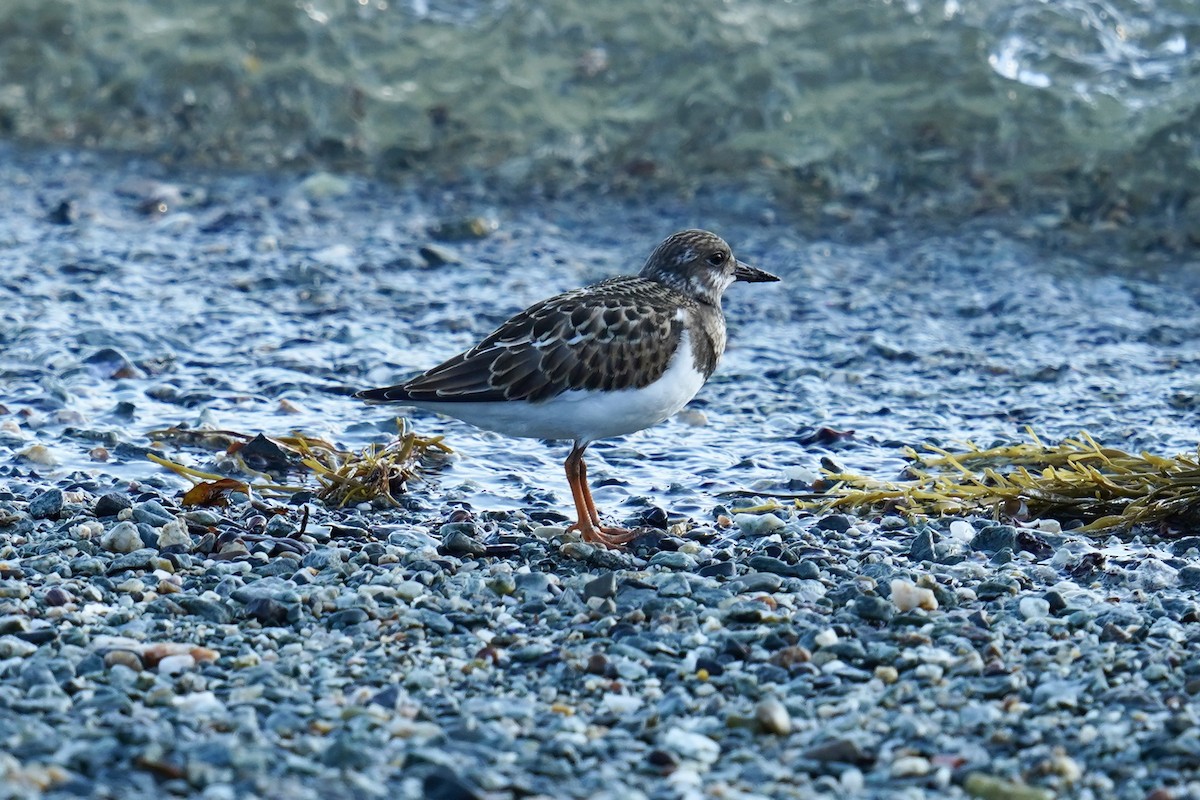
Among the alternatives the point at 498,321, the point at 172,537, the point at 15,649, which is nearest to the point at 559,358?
the point at 172,537

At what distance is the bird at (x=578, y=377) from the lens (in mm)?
5223

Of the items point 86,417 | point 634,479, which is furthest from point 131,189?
point 634,479

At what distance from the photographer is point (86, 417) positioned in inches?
257

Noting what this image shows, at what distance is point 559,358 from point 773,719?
6.00 ft

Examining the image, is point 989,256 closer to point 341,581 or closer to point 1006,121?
point 1006,121

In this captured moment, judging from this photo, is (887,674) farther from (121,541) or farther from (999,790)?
(121,541)

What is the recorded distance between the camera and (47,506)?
17.0 feet

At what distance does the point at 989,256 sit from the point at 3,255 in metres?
5.70

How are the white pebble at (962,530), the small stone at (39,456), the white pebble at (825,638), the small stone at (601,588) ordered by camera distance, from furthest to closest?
the small stone at (39,456)
the white pebble at (962,530)
the small stone at (601,588)
the white pebble at (825,638)

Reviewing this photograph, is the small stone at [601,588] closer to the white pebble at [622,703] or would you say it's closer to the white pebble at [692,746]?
the white pebble at [622,703]

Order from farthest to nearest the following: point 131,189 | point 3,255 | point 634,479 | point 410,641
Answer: point 131,189 → point 3,255 → point 634,479 → point 410,641

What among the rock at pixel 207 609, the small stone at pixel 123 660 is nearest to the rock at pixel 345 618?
the rock at pixel 207 609

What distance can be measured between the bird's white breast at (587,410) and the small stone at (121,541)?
1.03m

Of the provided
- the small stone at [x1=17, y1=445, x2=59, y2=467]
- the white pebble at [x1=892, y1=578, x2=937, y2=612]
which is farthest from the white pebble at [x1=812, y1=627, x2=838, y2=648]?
the small stone at [x1=17, y1=445, x2=59, y2=467]
